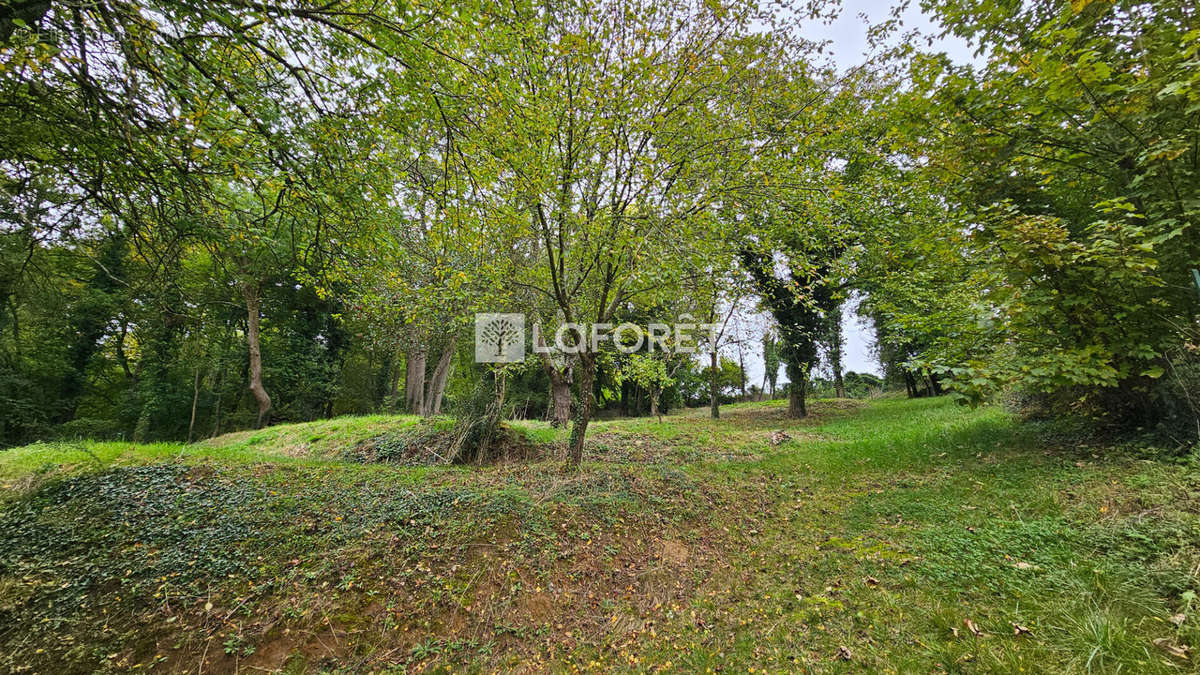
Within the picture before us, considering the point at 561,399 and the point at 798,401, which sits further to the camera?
the point at 798,401

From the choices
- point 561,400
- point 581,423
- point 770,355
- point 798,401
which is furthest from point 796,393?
point 581,423

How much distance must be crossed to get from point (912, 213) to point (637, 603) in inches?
284

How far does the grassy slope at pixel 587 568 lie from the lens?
2.61m

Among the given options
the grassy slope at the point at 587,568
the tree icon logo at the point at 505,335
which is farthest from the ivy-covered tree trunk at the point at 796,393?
the tree icon logo at the point at 505,335

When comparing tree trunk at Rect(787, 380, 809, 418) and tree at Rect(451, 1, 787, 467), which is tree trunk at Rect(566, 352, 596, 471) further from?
tree trunk at Rect(787, 380, 809, 418)

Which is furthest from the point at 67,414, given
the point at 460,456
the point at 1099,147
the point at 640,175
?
the point at 1099,147

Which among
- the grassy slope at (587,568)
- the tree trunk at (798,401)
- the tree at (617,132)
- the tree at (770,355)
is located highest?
the tree at (617,132)

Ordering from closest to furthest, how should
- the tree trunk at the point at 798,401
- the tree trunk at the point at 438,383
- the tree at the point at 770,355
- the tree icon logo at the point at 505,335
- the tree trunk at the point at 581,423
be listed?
the tree trunk at the point at 581,423 → the tree icon logo at the point at 505,335 → the tree at the point at 770,355 → the tree trunk at the point at 798,401 → the tree trunk at the point at 438,383

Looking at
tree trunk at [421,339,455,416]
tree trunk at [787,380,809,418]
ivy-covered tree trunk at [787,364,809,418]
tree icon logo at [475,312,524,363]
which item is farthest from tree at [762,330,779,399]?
tree trunk at [421,339,455,416]

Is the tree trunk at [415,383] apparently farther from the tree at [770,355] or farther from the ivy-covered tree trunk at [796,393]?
the ivy-covered tree trunk at [796,393]

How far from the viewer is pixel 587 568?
421 cm

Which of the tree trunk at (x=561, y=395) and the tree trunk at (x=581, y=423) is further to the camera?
the tree trunk at (x=561, y=395)

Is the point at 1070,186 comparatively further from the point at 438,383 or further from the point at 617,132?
the point at 438,383

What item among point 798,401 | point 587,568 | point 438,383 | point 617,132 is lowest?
point 587,568
